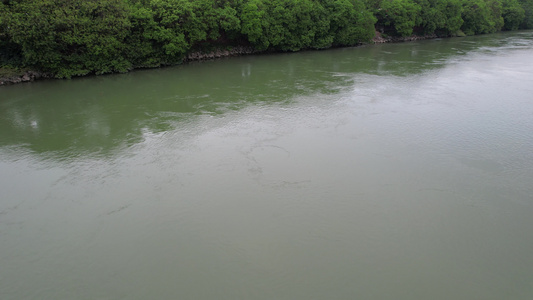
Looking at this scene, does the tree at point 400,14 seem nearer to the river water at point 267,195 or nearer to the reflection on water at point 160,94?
the reflection on water at point 160,94

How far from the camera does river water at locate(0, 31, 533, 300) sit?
4.50 metres

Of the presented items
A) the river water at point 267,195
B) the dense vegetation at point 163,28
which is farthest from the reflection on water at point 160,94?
the dense vegetation at point 163,28

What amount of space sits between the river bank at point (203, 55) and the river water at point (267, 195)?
1.57 metres

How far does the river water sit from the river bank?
1.57 meters

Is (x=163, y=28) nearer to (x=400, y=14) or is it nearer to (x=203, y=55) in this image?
(x=203, y=55)

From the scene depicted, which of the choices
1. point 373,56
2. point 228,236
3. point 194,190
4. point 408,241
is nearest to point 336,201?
point 408,241

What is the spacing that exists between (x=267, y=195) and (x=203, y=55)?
42.4 ft

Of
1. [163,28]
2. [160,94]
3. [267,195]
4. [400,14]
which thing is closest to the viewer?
[267,195]

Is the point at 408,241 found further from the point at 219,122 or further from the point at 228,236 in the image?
the point at 219,122

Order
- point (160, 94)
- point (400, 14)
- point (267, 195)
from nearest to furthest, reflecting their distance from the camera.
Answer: point (267, 195) → point (160, 94) → point (400, 14)

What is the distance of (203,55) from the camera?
57.4ft

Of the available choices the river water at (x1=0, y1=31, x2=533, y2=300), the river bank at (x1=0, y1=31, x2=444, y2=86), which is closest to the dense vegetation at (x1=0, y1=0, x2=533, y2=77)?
the river bank at (x1=0, y1=31, x2=444, y2=86)

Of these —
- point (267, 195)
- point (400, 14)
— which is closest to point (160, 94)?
point (267, 195)

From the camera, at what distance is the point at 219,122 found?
9344 millimetres
